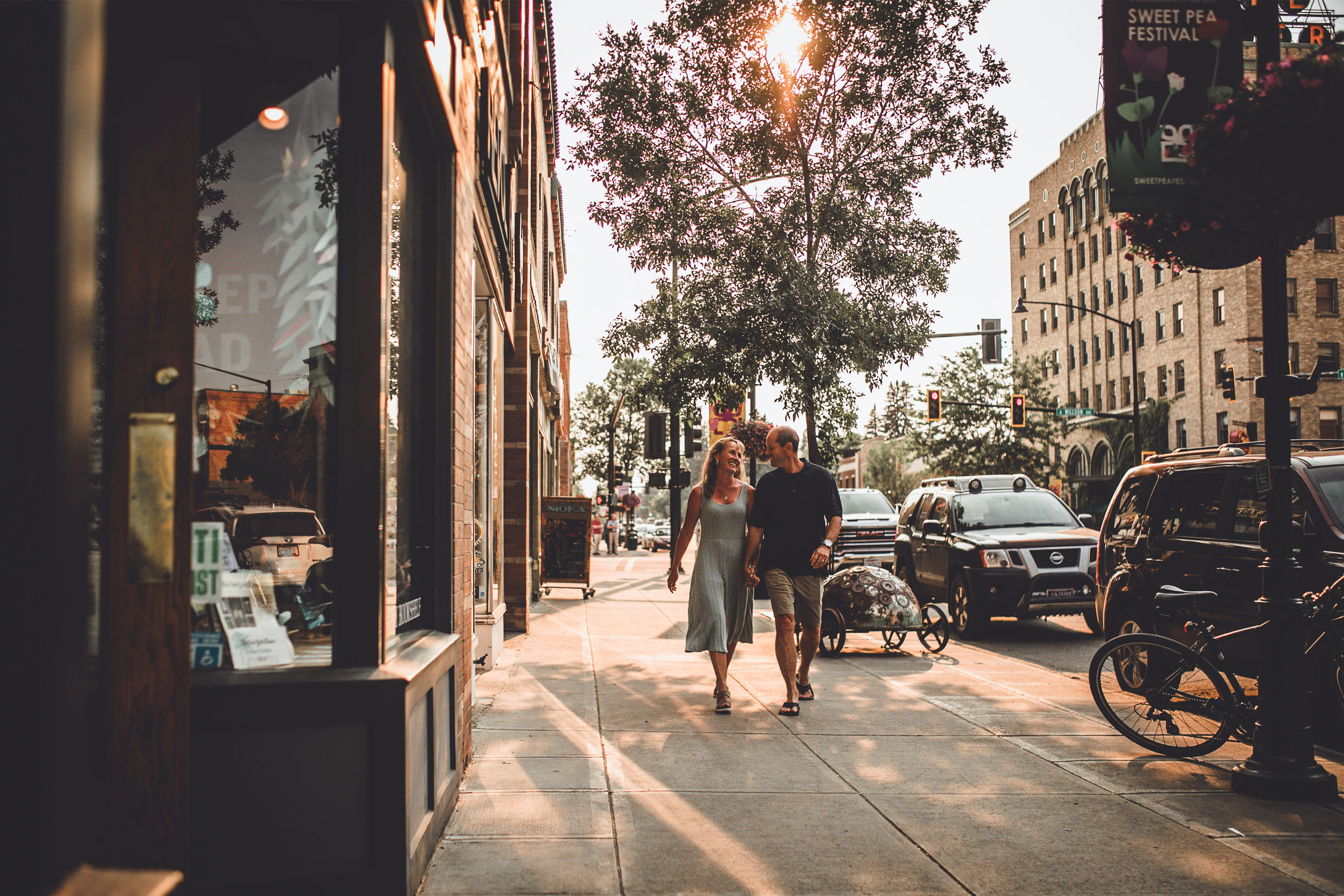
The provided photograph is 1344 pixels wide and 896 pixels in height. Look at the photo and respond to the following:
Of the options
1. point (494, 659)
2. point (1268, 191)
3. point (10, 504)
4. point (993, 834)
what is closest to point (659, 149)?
point (494, 659)

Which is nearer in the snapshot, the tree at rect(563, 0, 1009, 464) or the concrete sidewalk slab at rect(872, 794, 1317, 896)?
the concrete sidewalk slab at rect(872, 794, 1317, 896)

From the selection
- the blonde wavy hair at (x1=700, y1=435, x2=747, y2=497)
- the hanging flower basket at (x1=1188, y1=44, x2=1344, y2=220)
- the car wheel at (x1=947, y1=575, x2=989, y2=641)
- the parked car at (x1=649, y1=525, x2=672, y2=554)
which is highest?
the hanging flower basket at (x1=1188, y1=44, x2=1344, y2=220)

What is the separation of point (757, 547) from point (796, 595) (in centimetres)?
56

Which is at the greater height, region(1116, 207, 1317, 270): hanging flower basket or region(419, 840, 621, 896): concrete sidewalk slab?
region(1116, 207, 1317, 270): hanging flower basket

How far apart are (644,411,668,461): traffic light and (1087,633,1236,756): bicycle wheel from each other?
13574 millimetres

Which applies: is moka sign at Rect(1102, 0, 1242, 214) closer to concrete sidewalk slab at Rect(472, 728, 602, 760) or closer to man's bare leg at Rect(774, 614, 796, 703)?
A: man's bare leg at Rect(774, 614, 796, 703)

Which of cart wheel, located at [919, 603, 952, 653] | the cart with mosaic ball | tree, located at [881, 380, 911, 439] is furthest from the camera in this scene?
tree, located at [881, 380, 911, 439]

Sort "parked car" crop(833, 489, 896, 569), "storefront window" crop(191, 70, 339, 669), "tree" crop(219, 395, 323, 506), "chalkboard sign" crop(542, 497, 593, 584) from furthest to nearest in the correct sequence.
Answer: "parked car" crop(833, 489, 896, 569)
"chalkboard sign" crop(542, 497, 593, 584)
"tree" crop(219, 395, 323, 506)
"storefront window" crop(191, 70, 339, 669)

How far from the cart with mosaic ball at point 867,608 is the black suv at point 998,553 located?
5.96 feet

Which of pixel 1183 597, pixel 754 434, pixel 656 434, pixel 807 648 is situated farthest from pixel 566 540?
pixel 1183 597

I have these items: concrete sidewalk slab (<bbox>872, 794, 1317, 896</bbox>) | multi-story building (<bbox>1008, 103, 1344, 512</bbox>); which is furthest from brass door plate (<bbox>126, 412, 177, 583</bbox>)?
multi-story building (<bbox>1008, 103, 1344, 512</bbox>)

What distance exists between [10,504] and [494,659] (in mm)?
8665

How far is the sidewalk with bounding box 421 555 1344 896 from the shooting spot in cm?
383

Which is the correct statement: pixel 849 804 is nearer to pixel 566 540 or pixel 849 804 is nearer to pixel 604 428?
pixel 566 540
